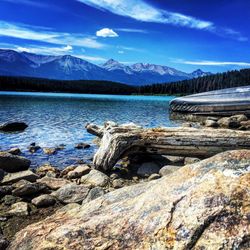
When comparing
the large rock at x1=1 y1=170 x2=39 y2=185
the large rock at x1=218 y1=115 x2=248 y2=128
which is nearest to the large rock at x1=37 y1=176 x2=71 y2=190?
the large rock at x1=1 y1=170 x2=39 y2=185

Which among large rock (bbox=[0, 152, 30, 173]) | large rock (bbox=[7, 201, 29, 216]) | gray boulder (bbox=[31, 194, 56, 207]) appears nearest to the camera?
large rock (bbox=[7, 201, 29, 216])

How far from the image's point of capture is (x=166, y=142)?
10.8 m

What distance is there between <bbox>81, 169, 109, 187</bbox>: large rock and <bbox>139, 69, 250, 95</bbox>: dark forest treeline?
519 feet

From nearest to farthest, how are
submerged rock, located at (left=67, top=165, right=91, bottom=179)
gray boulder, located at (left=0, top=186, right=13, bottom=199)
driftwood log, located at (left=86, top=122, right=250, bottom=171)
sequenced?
1. gray boulder, located at (left=0, top=186, right=13, bottom=199)
2. driftwood log, located at (left=86, top=122, right=250, bottom=171)
3. submerged rock, located at (left=67, top=165, right=91, bottom=179)

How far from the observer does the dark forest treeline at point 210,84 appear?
165 metres

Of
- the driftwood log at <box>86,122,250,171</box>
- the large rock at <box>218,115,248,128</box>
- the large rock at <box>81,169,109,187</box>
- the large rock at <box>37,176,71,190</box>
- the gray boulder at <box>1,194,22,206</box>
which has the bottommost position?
the gray boulder at <box>1,194,22,206</box>

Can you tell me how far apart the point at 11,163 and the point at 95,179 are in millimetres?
3239

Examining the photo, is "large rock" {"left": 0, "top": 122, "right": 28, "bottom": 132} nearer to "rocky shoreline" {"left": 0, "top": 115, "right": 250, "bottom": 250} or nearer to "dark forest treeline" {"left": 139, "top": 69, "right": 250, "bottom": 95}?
"rocky shoreline" {"left": 0, "top": 115, "right": 250, "bottom": 250}

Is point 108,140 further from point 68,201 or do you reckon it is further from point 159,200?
point 159,200

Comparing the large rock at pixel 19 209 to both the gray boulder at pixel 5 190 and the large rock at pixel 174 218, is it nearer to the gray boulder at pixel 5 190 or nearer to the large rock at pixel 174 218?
the gray boulder at pixel 5 190

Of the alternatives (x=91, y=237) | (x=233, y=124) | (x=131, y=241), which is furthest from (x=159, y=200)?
(x=233, y=124)

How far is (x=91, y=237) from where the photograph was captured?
149 inches

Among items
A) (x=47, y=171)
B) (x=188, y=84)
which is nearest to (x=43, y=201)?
(x=47, y=171)

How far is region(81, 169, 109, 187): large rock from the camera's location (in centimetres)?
965
